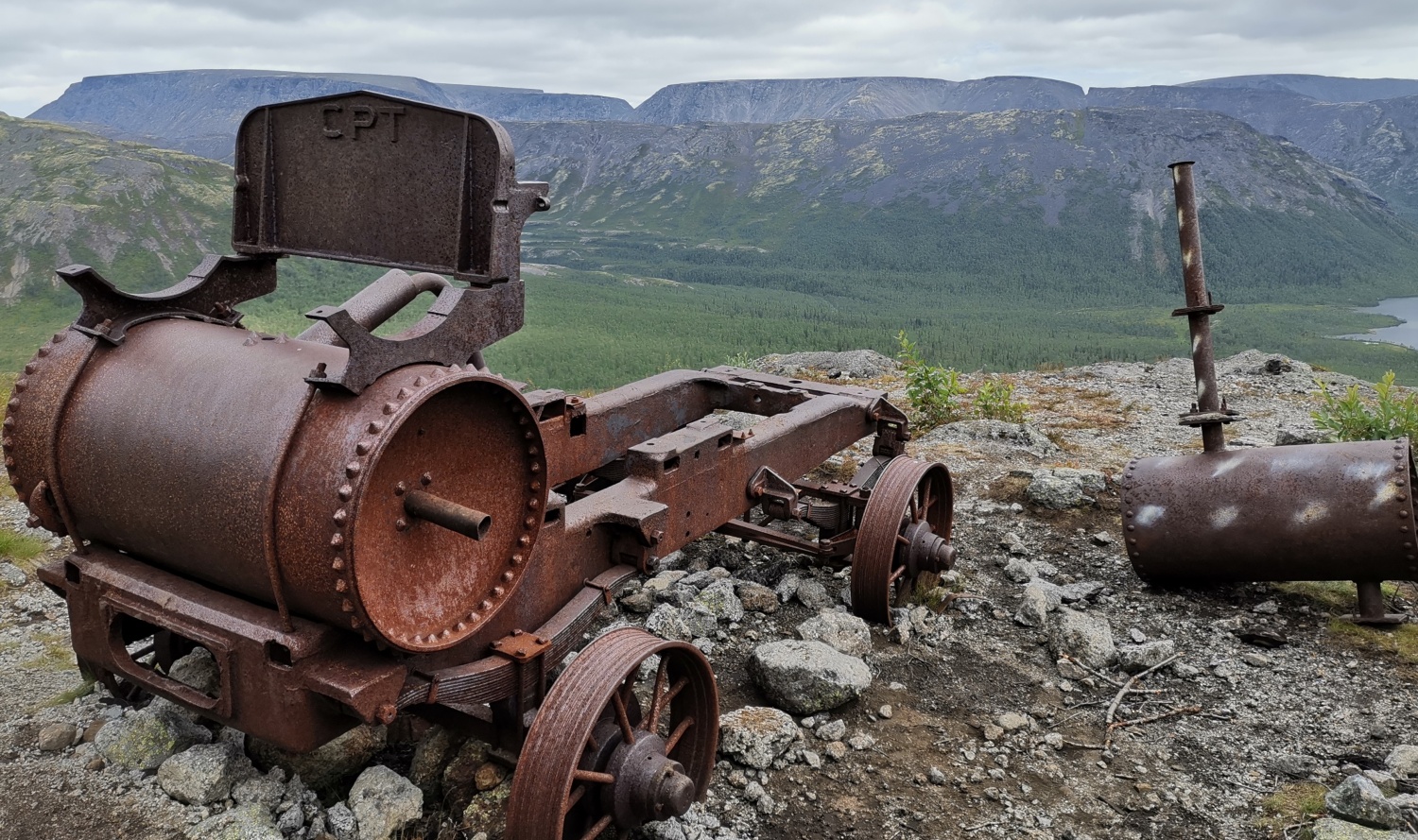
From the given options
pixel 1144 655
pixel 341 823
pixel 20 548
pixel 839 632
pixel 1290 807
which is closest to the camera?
pixel 341 823

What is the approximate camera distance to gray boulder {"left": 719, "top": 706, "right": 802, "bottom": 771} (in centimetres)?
446

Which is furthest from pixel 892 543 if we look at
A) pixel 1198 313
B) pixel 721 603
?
pixel 1198 313

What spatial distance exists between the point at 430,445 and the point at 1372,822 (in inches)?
154

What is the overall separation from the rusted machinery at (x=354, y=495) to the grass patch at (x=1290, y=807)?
2.34 meters

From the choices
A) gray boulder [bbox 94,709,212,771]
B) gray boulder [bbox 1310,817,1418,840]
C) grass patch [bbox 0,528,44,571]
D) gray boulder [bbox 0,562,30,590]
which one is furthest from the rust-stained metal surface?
grass patch [bbox 0,528,44,571]

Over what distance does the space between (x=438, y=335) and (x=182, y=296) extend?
1.41m

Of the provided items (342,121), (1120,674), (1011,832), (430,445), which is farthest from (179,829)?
(1120,674)

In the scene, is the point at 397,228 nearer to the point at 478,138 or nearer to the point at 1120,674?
the point at 478,138

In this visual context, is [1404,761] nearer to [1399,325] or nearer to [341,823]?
[341,823]

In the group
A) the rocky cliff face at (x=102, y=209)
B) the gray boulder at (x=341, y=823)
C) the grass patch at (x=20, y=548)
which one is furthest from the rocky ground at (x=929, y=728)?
the rocky cliff face at (x=102, y=209)

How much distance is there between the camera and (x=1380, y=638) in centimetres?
562

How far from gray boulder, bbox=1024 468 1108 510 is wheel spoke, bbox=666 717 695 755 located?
4586 millimetres

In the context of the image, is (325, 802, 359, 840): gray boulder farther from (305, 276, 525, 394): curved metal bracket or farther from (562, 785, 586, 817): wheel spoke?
(305, 276, 525, 394): curved metal bracket

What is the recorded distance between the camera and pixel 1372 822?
3938mm
